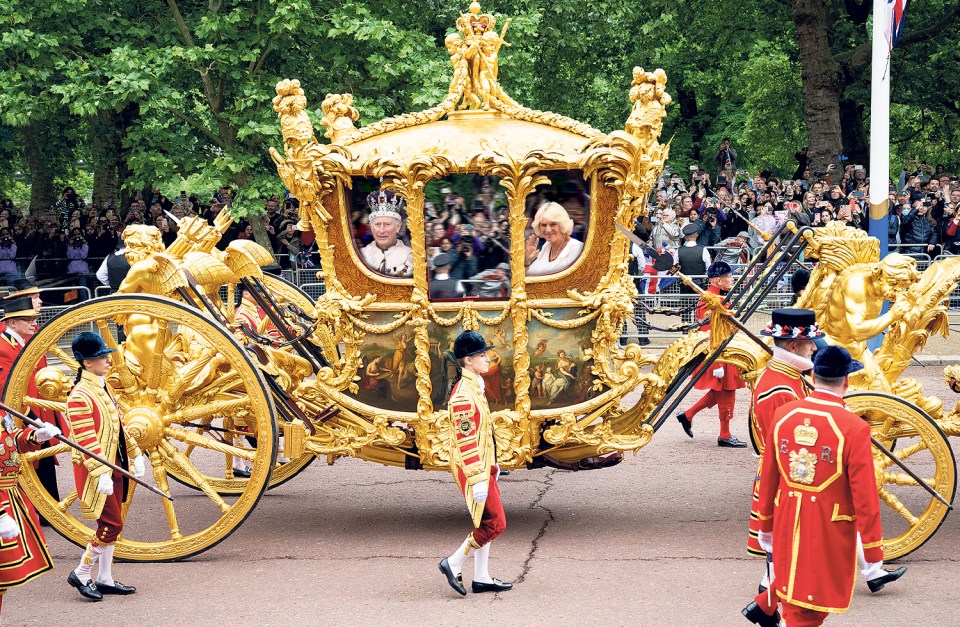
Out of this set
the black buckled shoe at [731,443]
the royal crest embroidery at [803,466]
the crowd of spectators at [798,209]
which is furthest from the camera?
the crowd of spectators at [798,209]

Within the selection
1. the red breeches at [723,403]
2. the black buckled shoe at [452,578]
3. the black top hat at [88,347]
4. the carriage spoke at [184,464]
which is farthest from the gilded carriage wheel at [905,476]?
the black top hat at [88,347]

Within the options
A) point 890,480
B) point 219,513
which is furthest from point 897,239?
point 219,513

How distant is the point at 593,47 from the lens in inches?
887

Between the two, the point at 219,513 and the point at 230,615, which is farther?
the point at 219,513

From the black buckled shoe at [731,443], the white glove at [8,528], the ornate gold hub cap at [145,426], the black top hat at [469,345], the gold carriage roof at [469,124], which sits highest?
the gold carriage roof at [469,124]

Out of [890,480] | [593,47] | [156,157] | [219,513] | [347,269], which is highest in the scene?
[593,47]

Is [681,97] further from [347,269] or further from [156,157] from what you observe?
[347,269]

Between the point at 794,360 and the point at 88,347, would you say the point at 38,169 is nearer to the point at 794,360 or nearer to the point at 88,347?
the point at 88,347

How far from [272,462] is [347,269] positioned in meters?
1.50

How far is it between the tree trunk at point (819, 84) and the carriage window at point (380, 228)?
14266 millimetres

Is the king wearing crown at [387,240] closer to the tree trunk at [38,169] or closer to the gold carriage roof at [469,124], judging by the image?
the gold carriage roof at [469,124]

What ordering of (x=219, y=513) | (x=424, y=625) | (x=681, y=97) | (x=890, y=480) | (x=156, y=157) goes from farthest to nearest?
(x=681, y=97), (x=156, y=157), (x=219, y=513), (x=890, y=480), (x=424, y=625)

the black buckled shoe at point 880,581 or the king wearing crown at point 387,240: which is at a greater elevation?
the king wearing crown at point 387,240

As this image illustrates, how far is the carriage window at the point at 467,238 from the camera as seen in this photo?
8055 millimetres
